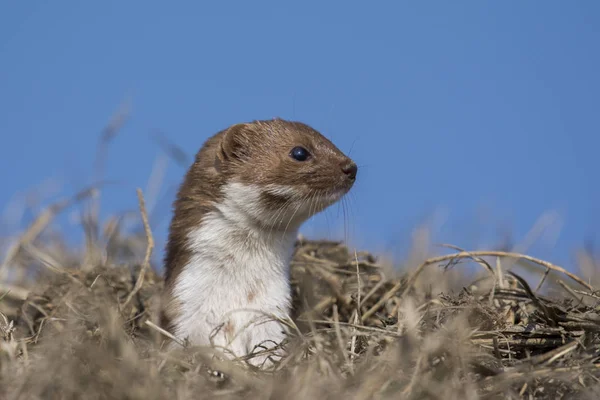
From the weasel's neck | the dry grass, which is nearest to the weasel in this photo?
the weasel's neck

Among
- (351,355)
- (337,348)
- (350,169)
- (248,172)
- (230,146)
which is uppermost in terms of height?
(350,169)

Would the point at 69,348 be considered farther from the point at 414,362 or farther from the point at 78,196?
the point at 78,196

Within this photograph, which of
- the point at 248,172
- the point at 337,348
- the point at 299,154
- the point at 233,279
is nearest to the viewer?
the point at 337,348

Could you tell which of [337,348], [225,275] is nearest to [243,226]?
[225,275]

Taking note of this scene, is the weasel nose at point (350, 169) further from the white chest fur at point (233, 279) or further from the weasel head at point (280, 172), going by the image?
the white chest fur at point (233, 279)

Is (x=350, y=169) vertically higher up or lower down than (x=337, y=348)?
higher up

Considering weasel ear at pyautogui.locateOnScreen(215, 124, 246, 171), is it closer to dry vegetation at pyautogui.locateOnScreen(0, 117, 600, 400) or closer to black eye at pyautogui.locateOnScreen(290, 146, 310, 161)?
black eye at pyautogui.locateOnScreen(290, 146, 310, 161)

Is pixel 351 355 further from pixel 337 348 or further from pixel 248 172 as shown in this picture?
pixel 248 172
